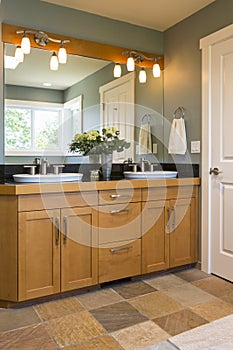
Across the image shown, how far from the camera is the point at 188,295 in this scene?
235 centimetres

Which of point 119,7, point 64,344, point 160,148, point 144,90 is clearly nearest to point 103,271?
point 64,344

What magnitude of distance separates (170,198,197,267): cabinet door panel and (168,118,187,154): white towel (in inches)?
20.5

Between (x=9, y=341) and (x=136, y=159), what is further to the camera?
(x=136, y=159)

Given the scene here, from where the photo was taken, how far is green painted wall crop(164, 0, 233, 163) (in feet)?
8.95

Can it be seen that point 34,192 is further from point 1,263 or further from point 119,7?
point 119,7

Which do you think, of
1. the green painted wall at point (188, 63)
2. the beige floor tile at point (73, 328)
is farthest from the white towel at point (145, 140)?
the beige floor tile at point (73, 328)

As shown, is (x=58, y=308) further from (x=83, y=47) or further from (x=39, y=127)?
(x=83, y=47)

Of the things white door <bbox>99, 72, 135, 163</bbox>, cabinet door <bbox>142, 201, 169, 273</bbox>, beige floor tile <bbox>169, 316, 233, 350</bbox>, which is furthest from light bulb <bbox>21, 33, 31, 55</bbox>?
beige floor tile <bbox>169, 316, 233, 350</bbox>

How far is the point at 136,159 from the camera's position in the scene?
10.6ft

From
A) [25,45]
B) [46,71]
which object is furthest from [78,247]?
[25,45]

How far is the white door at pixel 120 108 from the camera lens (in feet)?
10.0

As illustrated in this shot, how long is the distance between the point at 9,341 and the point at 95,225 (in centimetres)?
94

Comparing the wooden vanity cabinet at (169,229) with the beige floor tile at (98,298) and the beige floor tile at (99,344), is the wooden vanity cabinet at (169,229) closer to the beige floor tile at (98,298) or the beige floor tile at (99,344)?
the beige floor tile at (98,298)

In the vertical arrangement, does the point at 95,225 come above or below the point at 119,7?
below
